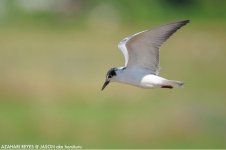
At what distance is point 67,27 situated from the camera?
90.4 ft

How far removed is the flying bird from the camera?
9953 millimetres

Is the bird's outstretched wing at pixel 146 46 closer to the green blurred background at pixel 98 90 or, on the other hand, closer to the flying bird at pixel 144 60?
the flying bird at pixel 144 60

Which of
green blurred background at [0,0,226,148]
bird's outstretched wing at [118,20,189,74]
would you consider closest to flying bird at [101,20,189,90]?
bird's outstretched wing at [118,20,189,74]

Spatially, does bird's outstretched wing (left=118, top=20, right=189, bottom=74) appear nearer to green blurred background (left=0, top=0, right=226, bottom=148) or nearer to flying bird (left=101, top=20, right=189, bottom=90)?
flying bird (left=101, top=20, right=189, bottom=90)

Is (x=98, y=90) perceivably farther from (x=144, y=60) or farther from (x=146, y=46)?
(x=146, y=46)

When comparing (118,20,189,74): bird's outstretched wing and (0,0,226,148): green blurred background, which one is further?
(0,0,226,148): green blurred background

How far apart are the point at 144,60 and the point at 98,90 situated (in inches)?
299

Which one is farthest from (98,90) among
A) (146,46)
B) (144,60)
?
(146,46)

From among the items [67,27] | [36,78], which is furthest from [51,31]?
[36,78]

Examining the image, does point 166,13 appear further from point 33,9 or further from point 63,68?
point 63,68

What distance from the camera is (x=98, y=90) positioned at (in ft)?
58.6

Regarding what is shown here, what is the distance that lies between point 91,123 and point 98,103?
0.95 metres

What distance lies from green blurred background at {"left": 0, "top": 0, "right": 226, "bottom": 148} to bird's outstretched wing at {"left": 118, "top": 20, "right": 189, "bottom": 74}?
4508mm

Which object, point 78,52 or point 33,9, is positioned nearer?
point 78,52
